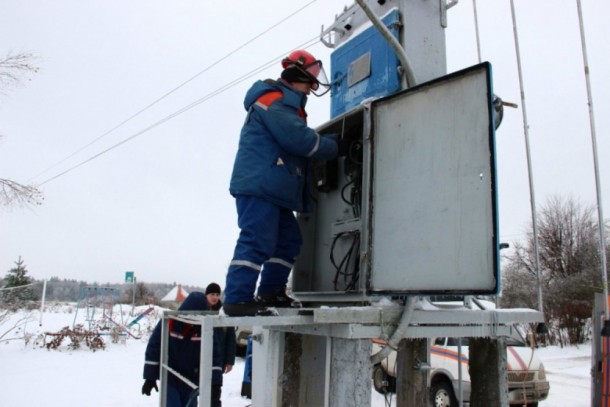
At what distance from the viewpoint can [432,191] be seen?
288cm

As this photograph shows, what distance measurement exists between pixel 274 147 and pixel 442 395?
7.12 meters

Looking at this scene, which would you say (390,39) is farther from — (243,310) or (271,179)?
(243,310)

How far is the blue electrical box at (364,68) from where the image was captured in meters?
3.94

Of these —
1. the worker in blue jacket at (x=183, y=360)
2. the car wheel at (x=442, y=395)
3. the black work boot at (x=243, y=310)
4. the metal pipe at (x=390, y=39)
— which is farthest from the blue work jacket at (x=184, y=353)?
the car wheel at (x=442, y=395)

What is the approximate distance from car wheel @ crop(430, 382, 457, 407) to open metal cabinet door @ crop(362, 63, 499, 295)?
6.62 metres

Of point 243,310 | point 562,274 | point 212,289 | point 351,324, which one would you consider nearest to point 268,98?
point 243,310

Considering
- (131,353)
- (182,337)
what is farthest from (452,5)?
(131,353)

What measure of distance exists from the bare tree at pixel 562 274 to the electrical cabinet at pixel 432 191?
21056 mm

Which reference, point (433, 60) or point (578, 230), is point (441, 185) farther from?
point (578, 230)

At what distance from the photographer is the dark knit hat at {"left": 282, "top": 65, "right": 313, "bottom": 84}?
145 inches

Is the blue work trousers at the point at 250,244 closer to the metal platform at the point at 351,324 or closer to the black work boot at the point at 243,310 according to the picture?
the black work boot at the point at 243,310

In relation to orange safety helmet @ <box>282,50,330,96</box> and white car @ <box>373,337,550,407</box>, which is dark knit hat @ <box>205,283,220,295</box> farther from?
orange safety helmet @ <box>282,50,330,96</box>

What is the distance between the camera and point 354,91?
4.35 meters

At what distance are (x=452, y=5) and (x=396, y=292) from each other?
8.60 feet
